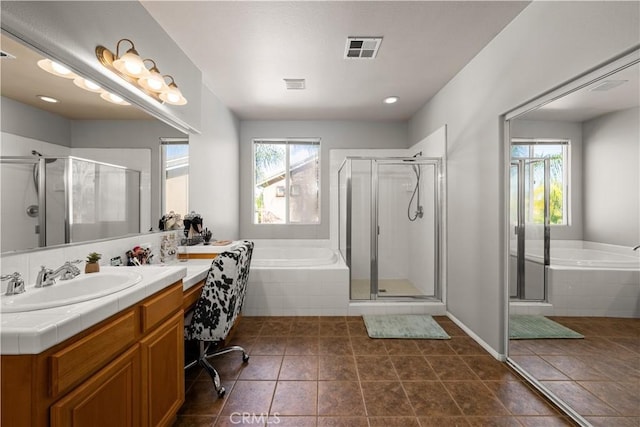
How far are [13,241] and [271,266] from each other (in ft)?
7.57

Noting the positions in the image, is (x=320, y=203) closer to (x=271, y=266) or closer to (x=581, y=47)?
(x=271, y=266)

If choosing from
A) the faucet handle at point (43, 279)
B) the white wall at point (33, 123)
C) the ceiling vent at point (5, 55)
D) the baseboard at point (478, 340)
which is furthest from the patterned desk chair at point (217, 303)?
the baseboard at point (478, 340)

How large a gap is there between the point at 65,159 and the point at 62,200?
22 cm

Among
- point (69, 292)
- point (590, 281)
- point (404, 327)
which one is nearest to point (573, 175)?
point (590, 281)

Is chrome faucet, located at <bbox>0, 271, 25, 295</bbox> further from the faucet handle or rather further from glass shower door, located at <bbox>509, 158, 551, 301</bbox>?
glass shower door, located at <bbox>509, 158, 551, 301</bbox>

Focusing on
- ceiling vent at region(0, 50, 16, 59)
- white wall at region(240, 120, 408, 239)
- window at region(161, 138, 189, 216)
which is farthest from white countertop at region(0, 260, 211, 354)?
white wall at region(240, 120, 408, 239)

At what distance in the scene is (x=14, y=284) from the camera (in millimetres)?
1185

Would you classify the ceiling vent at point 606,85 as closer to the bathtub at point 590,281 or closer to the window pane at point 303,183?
the bathtub at point 590,281

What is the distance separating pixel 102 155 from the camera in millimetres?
1746

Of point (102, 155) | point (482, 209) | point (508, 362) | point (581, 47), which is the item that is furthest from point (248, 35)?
point (508, 362)

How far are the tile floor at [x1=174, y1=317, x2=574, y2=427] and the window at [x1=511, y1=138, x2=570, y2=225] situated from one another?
3.88 ft

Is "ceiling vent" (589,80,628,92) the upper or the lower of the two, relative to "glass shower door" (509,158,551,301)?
upper

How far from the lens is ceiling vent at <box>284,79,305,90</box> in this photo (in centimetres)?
302

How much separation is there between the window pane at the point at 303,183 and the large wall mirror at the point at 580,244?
2823 millimetres
